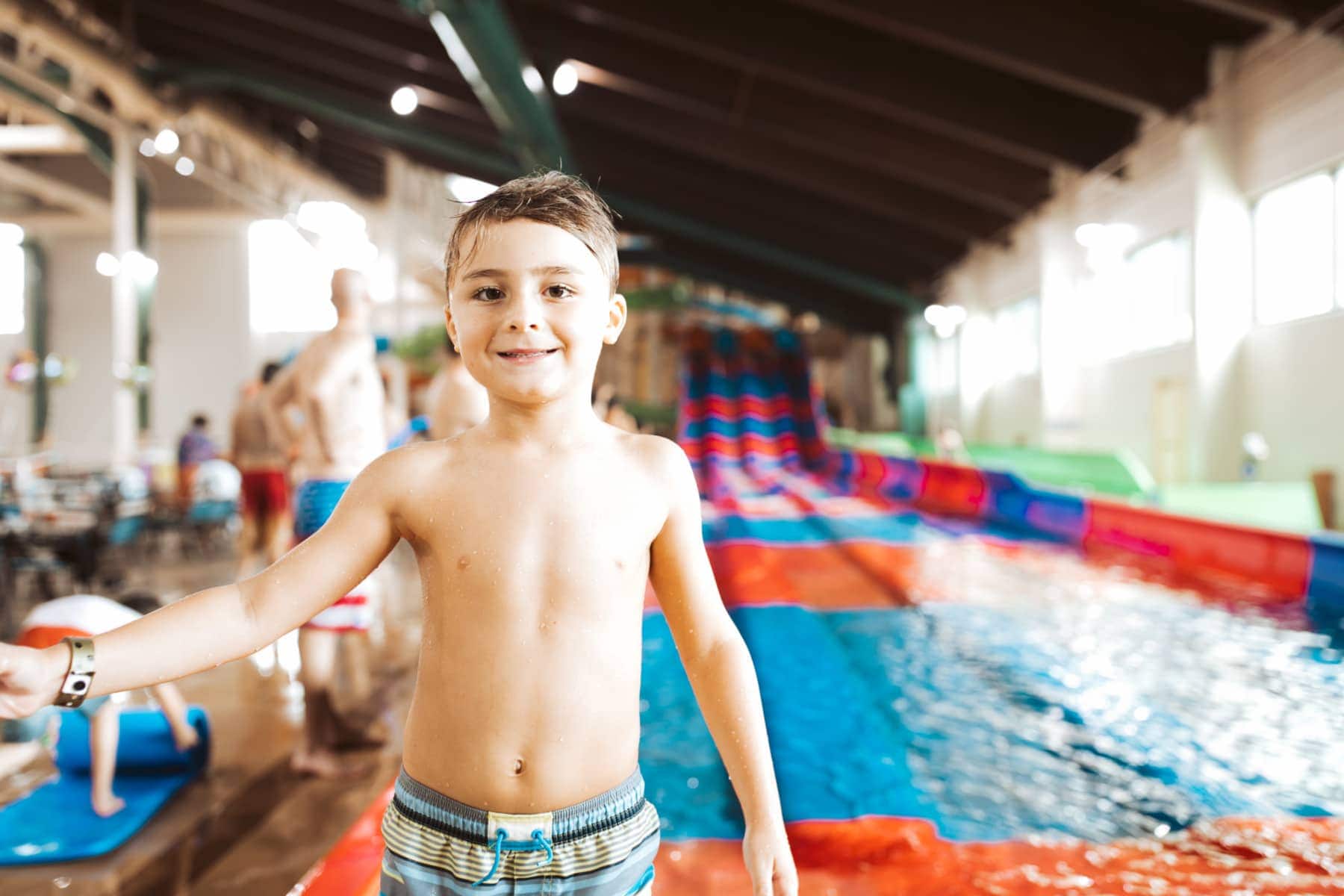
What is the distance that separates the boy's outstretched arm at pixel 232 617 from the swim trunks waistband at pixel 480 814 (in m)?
0.24

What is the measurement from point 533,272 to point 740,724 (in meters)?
0.56

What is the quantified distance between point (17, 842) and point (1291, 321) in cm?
849

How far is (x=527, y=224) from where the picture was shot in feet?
3.17

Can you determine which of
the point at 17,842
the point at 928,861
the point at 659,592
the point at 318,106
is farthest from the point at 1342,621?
the point at 318,106

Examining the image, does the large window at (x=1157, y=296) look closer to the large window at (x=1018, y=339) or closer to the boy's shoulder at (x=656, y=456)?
the large window at (x=1018, y=339)

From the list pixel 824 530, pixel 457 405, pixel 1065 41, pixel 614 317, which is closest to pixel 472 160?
pixel 1065 41

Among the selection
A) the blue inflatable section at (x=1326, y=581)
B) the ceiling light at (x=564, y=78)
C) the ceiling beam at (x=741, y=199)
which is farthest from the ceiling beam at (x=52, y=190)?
the blue inflatable section at (x=1326, y=581)

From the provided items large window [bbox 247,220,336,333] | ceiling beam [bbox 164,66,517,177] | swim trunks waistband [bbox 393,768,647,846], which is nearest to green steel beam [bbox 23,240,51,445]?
large window [bbox 247,220,336,333]

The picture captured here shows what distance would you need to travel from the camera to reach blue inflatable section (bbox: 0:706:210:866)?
2.20 meters

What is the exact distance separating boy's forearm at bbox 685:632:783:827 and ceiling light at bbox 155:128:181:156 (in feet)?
38.8

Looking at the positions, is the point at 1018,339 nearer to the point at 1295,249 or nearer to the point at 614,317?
the point at 1295,249

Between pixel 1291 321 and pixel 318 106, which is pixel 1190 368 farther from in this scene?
pixel 318 106

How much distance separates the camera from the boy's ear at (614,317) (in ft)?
3.49

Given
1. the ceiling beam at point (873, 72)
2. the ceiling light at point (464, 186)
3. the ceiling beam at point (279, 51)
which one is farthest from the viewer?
the ceiling light at point (464, 186)
